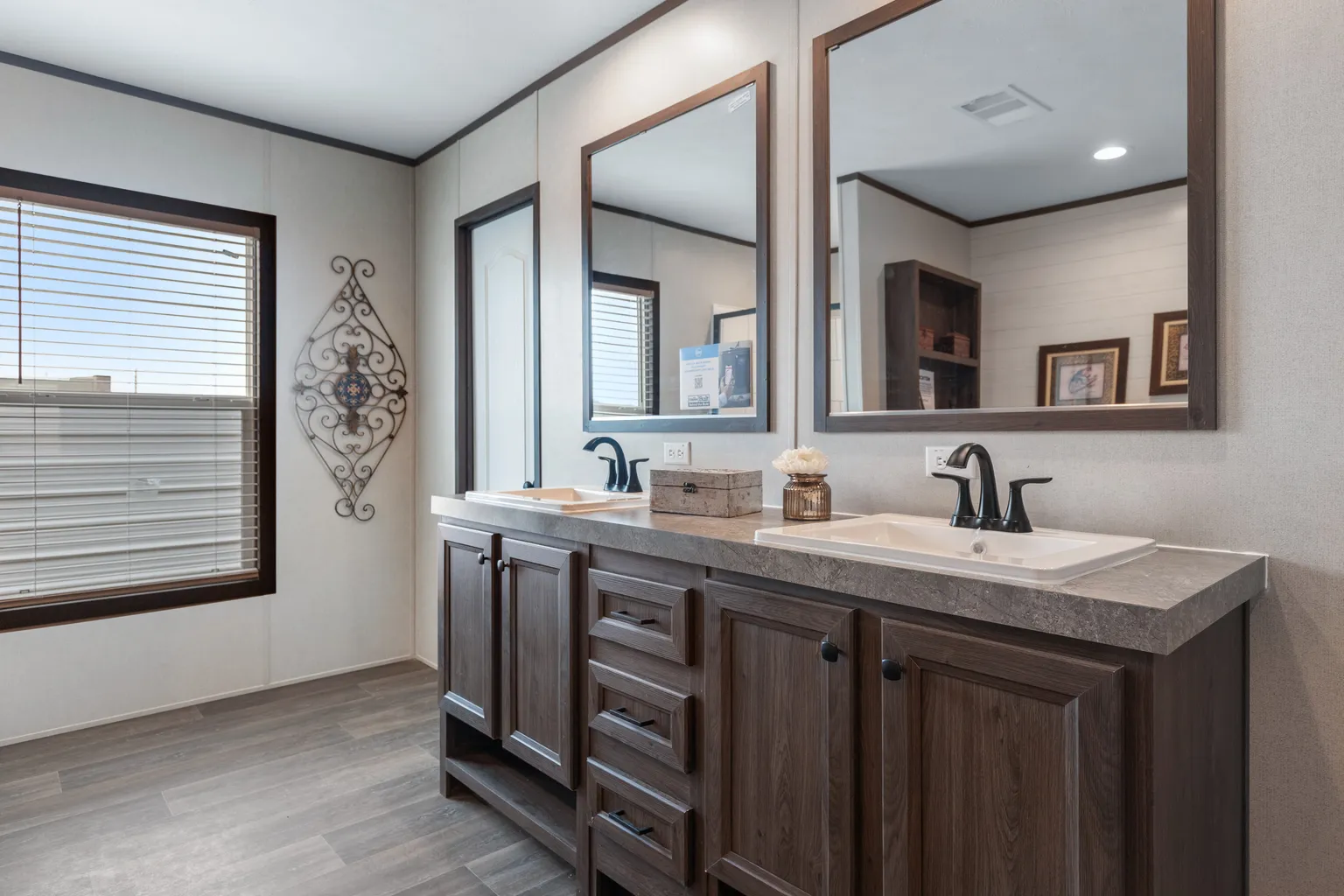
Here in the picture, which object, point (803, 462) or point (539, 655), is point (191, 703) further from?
point (803, 462)

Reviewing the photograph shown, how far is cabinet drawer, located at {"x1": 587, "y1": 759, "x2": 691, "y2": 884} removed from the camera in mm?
1669

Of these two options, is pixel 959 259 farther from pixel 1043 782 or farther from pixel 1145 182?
pixel 1043 782

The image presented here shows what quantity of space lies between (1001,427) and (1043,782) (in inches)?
32.2

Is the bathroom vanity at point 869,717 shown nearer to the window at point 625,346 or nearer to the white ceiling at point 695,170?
the window at point 625,346

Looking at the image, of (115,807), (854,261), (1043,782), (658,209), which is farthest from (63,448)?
(1043,782)

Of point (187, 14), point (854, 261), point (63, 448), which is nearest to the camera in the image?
point (854, 261)

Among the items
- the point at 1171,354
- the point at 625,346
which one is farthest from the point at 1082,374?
the point at 625,346

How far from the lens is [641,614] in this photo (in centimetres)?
177

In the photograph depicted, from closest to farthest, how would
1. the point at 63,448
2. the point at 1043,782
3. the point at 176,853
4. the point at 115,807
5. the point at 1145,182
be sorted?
the point at 1043,782 → the point at 1145,182 → the point at 176,853 → the point at 115,807 → the point at 63,448

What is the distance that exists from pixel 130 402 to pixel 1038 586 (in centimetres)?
346

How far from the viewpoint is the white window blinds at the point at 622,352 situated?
2586 mm

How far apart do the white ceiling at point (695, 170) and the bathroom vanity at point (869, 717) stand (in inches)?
37.6

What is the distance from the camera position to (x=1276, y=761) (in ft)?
4.46

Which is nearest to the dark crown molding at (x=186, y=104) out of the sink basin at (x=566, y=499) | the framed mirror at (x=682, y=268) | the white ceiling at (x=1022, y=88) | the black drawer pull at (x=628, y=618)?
the framed mirror at (x=682, y=268)
